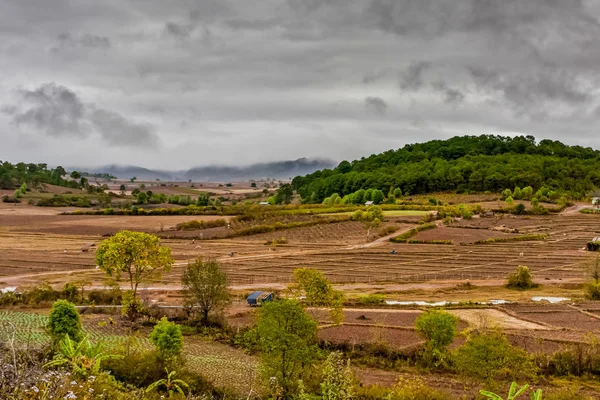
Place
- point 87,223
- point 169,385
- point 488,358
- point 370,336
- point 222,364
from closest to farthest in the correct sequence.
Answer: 1. point 169,385
2. point 488,358
3. point 222,364
4. point 370,336
5. point 87,223

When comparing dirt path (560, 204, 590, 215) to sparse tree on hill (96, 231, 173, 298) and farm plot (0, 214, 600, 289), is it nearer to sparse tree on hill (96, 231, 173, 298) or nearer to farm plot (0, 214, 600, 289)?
farm plot (0, 214, 600, 289)

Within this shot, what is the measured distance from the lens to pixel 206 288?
3572cm

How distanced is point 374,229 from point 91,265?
4609 centimetres

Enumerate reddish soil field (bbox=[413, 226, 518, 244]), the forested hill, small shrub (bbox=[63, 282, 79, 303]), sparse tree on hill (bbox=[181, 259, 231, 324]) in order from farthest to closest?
the forested hill, reddish soil field (bbox=[413, 226, 518, 244]), small shrub (bbox=[63, 282, 79, 303]), sparse tree on hill (bbox=[181, 259, 231, 324])

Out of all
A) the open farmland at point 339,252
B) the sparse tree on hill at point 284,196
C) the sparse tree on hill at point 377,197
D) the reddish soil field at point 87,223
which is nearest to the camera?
the open farmland at point 339,252

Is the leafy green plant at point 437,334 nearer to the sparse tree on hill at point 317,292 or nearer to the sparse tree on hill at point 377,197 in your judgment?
the sparse tree on hill at point 317,292

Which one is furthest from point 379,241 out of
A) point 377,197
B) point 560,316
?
point 377,197

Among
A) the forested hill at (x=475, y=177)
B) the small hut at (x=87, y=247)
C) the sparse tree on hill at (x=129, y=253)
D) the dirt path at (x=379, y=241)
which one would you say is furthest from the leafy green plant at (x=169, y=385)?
the forested hill at (x=475, y=177)

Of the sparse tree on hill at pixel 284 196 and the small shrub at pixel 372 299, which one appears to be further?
the sparse tree on hill at pixel 284 196

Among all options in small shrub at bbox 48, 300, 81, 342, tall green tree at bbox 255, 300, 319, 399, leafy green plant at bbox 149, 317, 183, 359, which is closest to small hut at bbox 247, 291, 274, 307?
leafy green plant at bbox 149, 317, 183, 359

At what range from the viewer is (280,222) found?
9175 cm

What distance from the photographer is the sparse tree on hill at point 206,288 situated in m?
35.7

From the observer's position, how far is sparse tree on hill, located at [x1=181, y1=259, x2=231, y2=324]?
35719mm

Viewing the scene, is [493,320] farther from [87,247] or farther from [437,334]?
[87,247]
